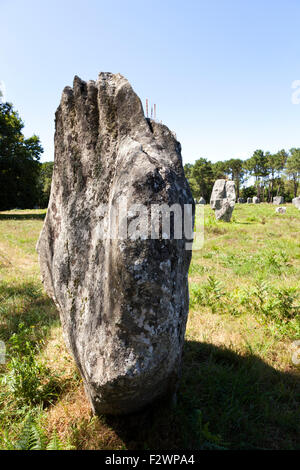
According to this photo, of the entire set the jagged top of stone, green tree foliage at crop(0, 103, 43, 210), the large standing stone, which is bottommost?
the large standing stone

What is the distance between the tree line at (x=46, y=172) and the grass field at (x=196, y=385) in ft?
84.5

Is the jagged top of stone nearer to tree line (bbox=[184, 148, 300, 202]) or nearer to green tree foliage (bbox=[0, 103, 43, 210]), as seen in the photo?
green tree foliage (bbox=[0, 103, 43, 210])

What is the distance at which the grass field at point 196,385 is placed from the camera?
244 cm

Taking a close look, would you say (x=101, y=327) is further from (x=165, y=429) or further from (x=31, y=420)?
(x=31, y=420)

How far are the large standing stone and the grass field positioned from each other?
32 centimetres

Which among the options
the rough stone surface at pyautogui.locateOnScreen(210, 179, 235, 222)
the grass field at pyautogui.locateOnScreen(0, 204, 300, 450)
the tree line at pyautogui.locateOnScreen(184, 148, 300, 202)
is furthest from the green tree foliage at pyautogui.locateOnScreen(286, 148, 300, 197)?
the grass field at pyautogui.locateOnScreen(0, 204, 300, 450)

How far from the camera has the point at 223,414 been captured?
8.83 feet

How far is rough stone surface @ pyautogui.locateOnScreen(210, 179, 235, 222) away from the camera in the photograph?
1698 centimetres

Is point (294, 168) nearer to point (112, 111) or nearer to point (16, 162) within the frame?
point (16, 162)

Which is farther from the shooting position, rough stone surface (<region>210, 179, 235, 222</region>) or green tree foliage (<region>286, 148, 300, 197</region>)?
green tree foliage (<region>286, 148, 300, 197</region>)

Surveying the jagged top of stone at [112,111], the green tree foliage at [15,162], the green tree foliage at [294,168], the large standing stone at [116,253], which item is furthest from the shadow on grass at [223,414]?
the green tree foliage at [294,168]

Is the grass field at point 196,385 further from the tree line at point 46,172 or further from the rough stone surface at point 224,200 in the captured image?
the tree line at point 46,172

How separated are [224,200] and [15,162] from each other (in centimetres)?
2122
